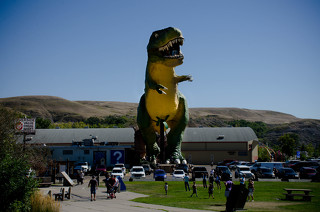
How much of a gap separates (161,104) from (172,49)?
5323 millimetres

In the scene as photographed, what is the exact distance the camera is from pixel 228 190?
15664mm

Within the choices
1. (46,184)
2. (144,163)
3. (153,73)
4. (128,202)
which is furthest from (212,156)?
(128,202)

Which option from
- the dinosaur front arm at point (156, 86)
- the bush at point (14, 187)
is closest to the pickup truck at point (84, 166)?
the dinosaur front arm at point (156, 86)

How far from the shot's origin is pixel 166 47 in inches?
1141

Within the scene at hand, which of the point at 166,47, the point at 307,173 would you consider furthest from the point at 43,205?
the point at 307,173

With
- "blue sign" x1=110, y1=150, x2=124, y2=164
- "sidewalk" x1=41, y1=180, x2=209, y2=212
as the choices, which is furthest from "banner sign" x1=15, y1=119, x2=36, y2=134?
"sidewalk" x1=41, y1=180, x2=209, y2=212

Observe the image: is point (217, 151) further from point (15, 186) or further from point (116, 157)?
point (15, 186)

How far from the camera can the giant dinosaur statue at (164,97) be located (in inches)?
1141

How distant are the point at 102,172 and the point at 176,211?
69.3 feet

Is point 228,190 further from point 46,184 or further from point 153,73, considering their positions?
point 153,73

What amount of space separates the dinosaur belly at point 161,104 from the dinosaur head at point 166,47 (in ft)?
11.1

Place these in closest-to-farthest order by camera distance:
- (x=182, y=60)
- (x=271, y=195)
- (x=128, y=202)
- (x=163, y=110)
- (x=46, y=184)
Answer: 1. (x=128, y=202)
2. (x=271, y=195)
3. (x=46, y=184)
4. (x=182, y=60)
5. (x=163, y=110)

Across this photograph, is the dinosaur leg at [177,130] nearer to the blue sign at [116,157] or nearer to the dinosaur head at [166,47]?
the dinosaur head at [166,47]

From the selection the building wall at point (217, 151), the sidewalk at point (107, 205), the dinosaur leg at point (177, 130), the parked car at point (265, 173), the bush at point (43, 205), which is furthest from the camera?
the building wall at point (217, 151)
